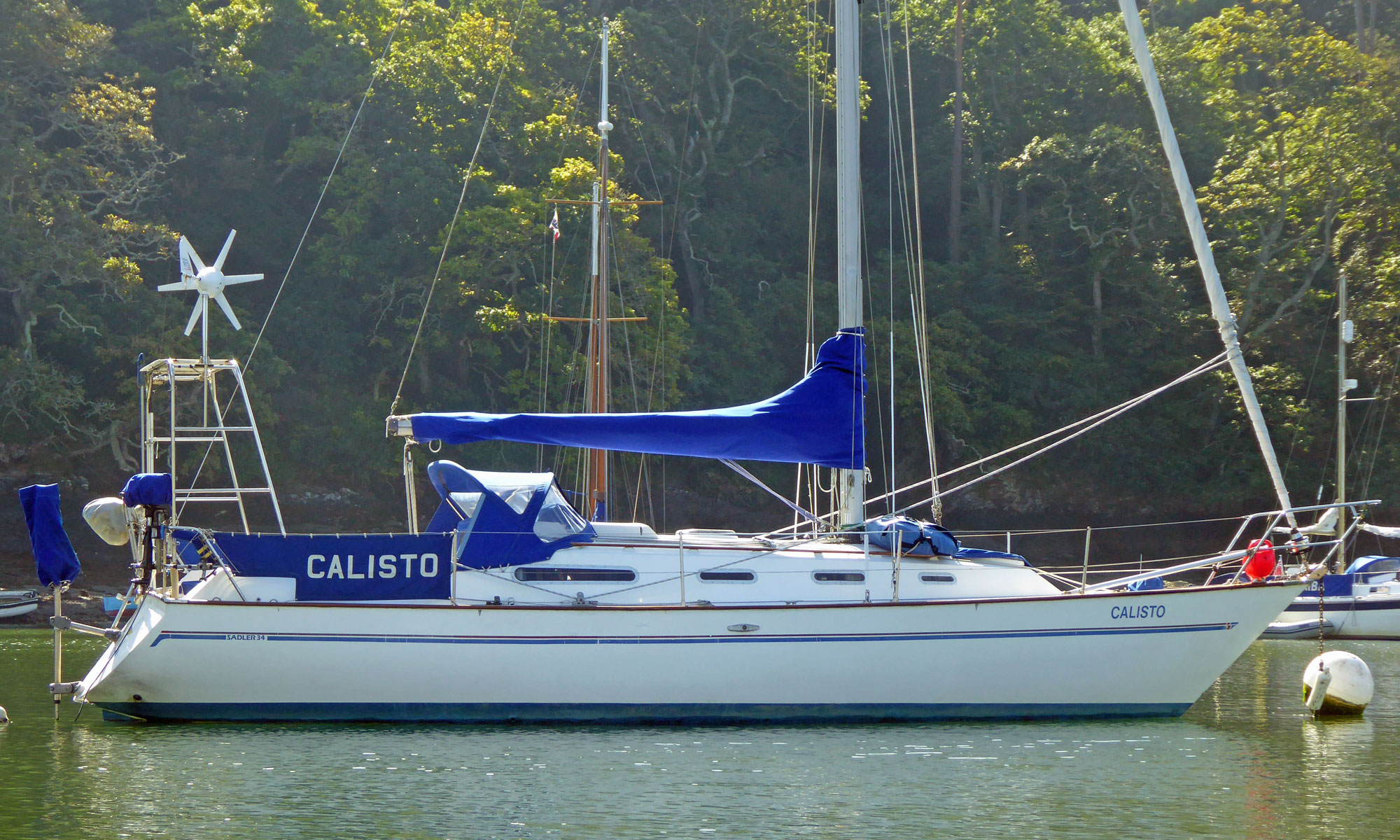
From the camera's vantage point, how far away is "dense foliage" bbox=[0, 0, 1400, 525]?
3039 cm

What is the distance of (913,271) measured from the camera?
37.4 meters

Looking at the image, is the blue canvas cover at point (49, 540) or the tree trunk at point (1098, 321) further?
the tree trunk at point (1098, 321)

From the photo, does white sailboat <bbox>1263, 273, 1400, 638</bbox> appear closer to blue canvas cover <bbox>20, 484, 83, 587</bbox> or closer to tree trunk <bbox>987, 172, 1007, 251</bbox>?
tree trunk <bbox>987, 172, 1007, 251</bbox>

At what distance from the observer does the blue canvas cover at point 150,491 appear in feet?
39.8

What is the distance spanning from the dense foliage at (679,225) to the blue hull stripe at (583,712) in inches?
658

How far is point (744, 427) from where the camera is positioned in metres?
12.7

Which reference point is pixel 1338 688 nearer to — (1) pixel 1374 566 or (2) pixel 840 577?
(2) pixel 840 577

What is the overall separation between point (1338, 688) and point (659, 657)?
676cm

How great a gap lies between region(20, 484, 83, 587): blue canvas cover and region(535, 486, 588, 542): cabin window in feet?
14.2

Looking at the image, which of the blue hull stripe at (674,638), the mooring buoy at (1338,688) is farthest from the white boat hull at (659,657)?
the mooring buoy at (1338,688)

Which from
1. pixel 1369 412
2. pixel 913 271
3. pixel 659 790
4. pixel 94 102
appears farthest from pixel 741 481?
pixel 659 790

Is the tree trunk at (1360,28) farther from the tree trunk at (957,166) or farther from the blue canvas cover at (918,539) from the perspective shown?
the blue canvas cover at (918,539)

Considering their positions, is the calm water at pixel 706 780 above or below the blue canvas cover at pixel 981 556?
below

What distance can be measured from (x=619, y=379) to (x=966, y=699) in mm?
18682
